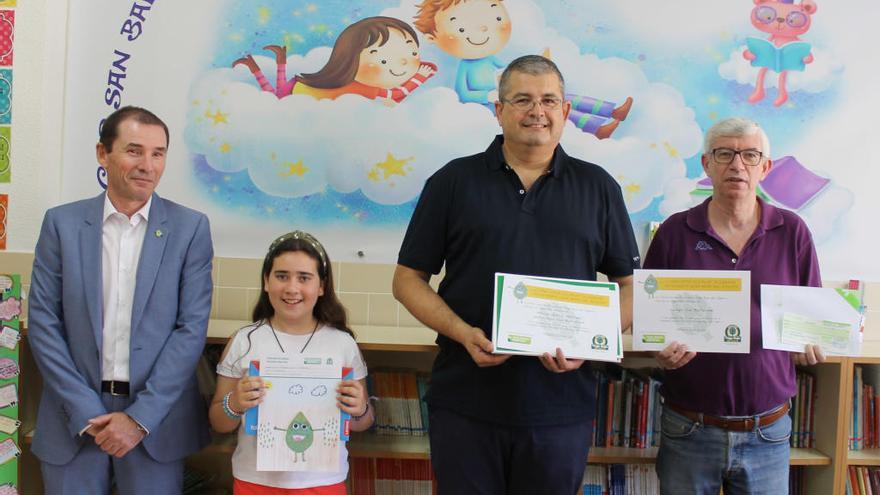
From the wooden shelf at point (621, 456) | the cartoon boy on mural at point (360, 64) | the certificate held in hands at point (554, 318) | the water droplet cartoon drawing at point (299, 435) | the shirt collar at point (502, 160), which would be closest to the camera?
the certificate held in hands at point (554, 318)

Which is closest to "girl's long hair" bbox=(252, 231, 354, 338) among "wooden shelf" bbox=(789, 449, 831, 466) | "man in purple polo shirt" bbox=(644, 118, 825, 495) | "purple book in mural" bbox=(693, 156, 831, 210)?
"man in purple polo shirt" bbox=(644, 118, 825, 495)

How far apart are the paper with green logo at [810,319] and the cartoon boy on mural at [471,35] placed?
1.69 meters

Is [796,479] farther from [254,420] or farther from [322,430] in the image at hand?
[254,420]

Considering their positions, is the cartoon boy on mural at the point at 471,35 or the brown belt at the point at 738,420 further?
the cartoon boy on mural at the point at 471,35

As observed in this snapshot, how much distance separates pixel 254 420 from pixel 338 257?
4.15 ft

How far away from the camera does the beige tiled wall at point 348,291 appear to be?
3.41 meters

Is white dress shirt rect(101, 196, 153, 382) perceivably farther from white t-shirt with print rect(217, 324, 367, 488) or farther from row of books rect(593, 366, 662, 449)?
row of books rect(593, 366, 662, 449)

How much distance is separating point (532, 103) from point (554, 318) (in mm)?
658

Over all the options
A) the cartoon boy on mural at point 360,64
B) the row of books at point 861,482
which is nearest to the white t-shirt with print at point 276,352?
the cartoon boy on mural at point 360,64

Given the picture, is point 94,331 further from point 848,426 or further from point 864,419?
point 864,419

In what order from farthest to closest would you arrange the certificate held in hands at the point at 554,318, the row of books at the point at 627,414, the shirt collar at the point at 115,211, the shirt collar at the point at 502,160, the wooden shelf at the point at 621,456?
the row of books at the point at 627,414 < the wooden shelf at the point at 621,456 < the shirt collar at the point at 115,211 < the shirt collar at the point at 502,160 < the certificate held in hands at the point at 554,318

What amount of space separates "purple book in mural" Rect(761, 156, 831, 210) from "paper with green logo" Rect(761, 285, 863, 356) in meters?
1.30

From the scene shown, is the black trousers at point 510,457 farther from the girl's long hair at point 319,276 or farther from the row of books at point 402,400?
the row of books at point 402,400

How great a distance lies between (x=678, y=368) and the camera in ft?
7.77
